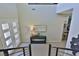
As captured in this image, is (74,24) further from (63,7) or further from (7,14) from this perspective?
(7,14)

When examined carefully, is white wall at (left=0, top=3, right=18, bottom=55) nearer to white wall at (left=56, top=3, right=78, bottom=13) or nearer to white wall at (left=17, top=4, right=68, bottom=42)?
white wall at (left=17, top=4, right=68, bottom=42)

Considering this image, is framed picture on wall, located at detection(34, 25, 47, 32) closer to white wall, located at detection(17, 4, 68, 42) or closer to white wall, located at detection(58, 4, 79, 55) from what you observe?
white wall, located at detection(17, 4, 68, 42)

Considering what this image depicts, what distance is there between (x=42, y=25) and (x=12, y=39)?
29 centimetres

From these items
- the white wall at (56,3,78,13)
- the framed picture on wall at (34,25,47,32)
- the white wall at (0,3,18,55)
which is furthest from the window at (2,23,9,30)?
the white wall at (56,3,78,13)

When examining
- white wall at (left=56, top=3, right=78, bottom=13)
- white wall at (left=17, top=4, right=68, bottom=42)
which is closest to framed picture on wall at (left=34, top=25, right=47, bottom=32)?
white wall at (left=17, top=4, right=68, bottom=42)

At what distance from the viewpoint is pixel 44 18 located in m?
A: 1.01

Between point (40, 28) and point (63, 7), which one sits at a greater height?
point (63, 7)

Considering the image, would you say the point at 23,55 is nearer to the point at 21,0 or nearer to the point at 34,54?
the point at 34,54

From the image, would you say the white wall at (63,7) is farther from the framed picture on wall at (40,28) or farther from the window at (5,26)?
the window at (5,26)

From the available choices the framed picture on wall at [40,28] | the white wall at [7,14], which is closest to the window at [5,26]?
the white wall at [7,14]

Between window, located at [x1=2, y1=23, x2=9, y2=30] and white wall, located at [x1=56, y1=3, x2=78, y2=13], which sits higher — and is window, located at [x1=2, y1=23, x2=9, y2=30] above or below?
below

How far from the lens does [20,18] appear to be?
102 centimetres

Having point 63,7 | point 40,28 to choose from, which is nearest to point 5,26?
point 40,28

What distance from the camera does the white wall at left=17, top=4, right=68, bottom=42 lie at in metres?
0.99
